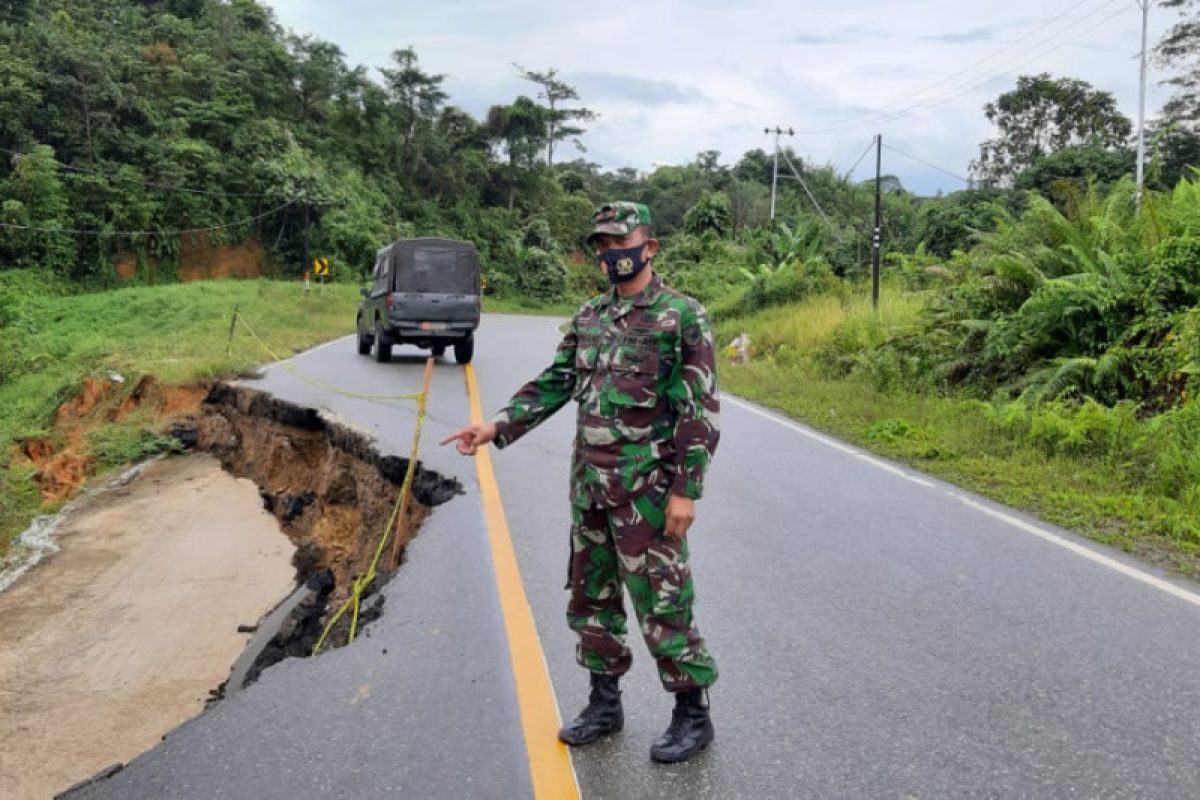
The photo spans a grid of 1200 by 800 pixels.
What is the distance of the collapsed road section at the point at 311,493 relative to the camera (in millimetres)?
6066

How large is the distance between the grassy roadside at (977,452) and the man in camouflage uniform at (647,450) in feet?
12.6

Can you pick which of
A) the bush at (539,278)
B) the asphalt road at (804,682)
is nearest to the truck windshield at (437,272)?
the asphalt road at (804,682)

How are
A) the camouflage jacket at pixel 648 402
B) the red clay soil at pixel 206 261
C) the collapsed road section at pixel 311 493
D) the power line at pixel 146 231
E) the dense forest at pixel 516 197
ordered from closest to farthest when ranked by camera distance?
the camouflage jacket at pixel 648 402
the collapsed road section at pixel 311 493
the dense forest at pixel 516 197
the power line at pixel 146 231
the red clay soil at pixel 206 261

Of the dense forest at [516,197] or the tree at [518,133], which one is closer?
the dense forest at [516,197]

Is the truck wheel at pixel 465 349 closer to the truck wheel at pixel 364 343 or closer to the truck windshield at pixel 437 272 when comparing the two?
the truck windshield at pixel 437 272

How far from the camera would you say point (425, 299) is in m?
17.4

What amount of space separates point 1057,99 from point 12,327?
43.4 metres

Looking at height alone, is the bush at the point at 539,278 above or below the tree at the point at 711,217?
below

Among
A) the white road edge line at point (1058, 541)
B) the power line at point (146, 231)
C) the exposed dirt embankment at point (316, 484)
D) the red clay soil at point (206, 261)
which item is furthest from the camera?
the red clay soil at point (206, 261)

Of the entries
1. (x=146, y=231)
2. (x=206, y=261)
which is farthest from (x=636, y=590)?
(x=206, y=261)

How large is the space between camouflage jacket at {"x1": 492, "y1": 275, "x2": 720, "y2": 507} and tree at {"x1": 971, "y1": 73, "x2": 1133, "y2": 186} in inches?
1746

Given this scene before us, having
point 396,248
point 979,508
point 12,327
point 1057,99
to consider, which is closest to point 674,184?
point 1057,99

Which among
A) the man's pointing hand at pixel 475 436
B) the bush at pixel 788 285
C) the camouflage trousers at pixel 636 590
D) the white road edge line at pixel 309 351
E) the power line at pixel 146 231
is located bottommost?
the white road edge line at pixel 309 351

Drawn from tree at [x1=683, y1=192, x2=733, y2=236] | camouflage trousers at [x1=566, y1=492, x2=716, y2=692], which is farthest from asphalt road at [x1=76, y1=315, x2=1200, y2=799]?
tree at [x1=683, y1=192, x2=733, y2=236]
